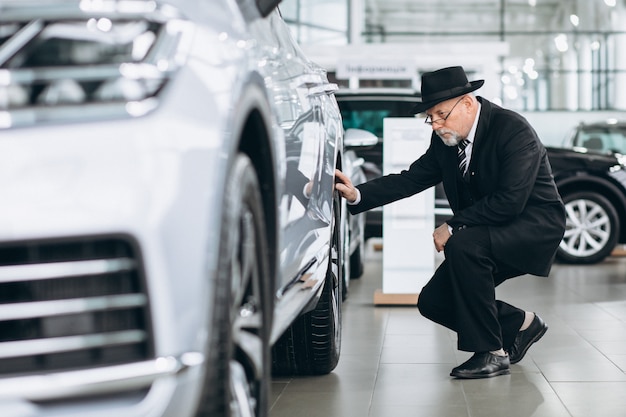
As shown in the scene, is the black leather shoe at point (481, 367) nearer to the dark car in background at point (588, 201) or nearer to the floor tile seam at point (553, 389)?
the floor tile seam at point (553, 389)

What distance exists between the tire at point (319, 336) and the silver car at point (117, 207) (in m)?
2.32

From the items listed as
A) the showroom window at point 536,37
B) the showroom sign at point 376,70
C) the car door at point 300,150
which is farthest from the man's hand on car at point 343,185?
the showroom window at point 536,37

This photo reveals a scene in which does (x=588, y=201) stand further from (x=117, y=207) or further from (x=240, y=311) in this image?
(x=117, y=207)

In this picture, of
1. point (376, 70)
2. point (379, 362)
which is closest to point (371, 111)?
point (379, 362)

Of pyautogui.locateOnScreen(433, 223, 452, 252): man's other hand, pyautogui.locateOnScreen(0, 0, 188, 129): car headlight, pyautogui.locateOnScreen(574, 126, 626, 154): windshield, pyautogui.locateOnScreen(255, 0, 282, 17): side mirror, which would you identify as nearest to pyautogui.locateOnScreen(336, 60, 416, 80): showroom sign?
pyautogui.locateOnScreen(574, 126, 626, 154): windshield

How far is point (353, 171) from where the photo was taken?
898cm

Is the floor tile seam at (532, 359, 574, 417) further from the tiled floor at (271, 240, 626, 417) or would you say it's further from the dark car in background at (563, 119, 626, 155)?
the dark car in background at (563, 119, 626, 155)

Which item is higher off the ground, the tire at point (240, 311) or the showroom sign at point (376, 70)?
the showroom sign at point (376, 70)

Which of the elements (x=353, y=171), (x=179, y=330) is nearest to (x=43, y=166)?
(x=179, y=330)

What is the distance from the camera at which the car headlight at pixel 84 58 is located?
208cm

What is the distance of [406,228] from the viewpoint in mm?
8141

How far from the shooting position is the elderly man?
5.05 meters

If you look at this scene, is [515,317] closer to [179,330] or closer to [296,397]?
[296,397]

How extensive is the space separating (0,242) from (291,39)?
6.77 ft
